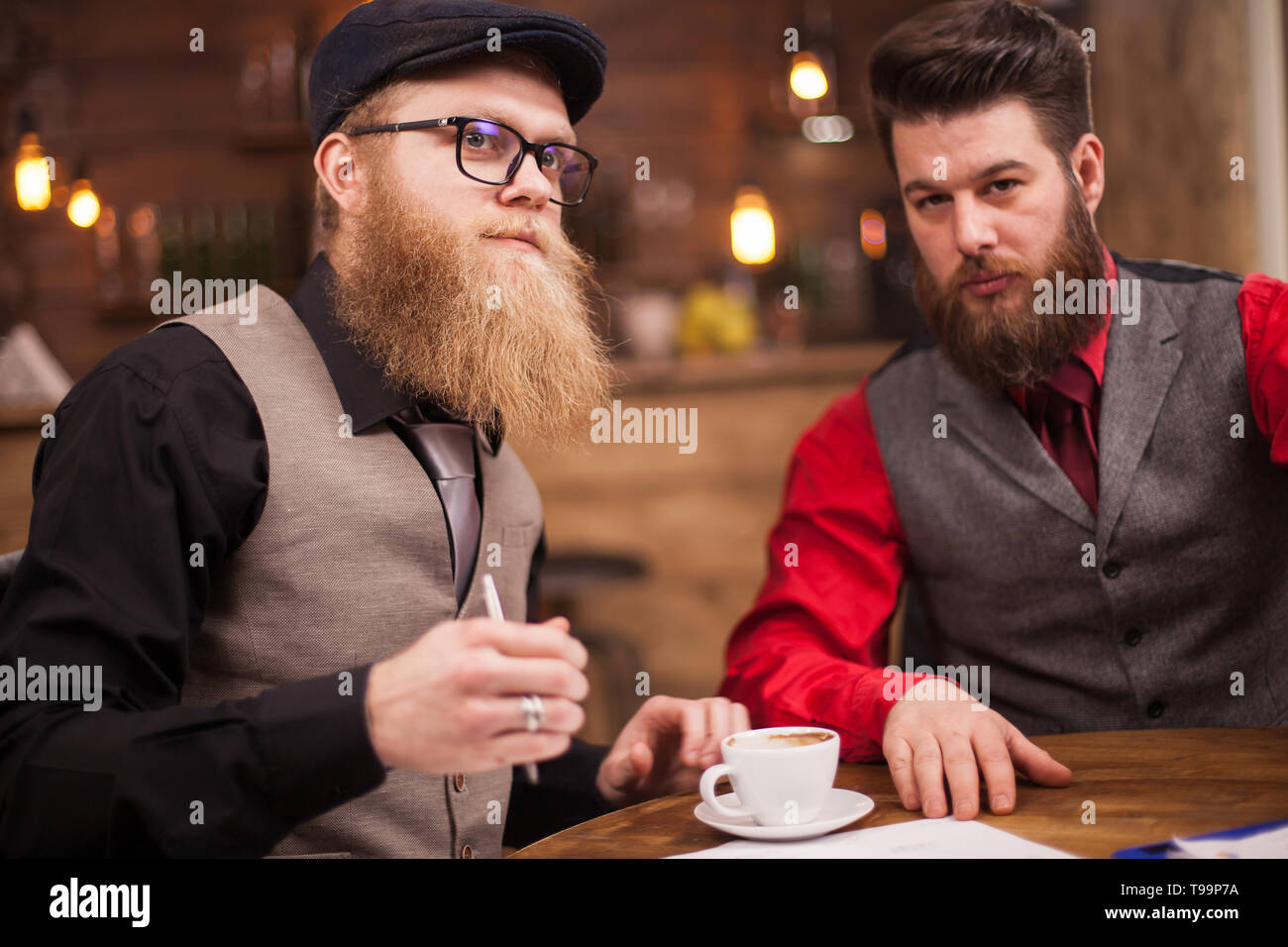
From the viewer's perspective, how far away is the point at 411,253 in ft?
4.42

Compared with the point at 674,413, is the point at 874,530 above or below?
below

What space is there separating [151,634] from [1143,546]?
130 centimetres

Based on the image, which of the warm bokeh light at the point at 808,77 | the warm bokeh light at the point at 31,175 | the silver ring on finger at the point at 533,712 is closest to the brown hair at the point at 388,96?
the silver ring on finger at the point at 533,712

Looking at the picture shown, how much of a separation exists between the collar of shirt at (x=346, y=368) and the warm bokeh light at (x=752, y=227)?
8.86ft

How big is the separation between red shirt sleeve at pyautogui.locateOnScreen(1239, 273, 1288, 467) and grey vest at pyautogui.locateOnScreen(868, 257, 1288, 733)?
0.06 feet

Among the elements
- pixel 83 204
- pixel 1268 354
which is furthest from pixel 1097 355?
pixel 83 204

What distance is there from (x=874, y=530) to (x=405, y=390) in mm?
824

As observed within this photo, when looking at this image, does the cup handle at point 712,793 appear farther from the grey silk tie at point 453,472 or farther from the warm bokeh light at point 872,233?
the warm bokeh light at point 872,233

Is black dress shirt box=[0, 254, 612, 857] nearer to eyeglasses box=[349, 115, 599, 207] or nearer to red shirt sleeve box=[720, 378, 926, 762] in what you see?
eyeglasses box=[349, 115, 599, 207]

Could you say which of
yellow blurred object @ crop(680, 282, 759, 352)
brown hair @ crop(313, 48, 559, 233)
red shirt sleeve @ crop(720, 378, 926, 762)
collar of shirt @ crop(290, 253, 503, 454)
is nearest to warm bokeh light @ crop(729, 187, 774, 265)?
yellow blurred object @ crop(680, 282, 759, 352)

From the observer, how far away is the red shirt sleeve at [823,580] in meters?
1.48

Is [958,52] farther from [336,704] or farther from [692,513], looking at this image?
[692,513]

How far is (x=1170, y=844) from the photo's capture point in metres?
0.84
